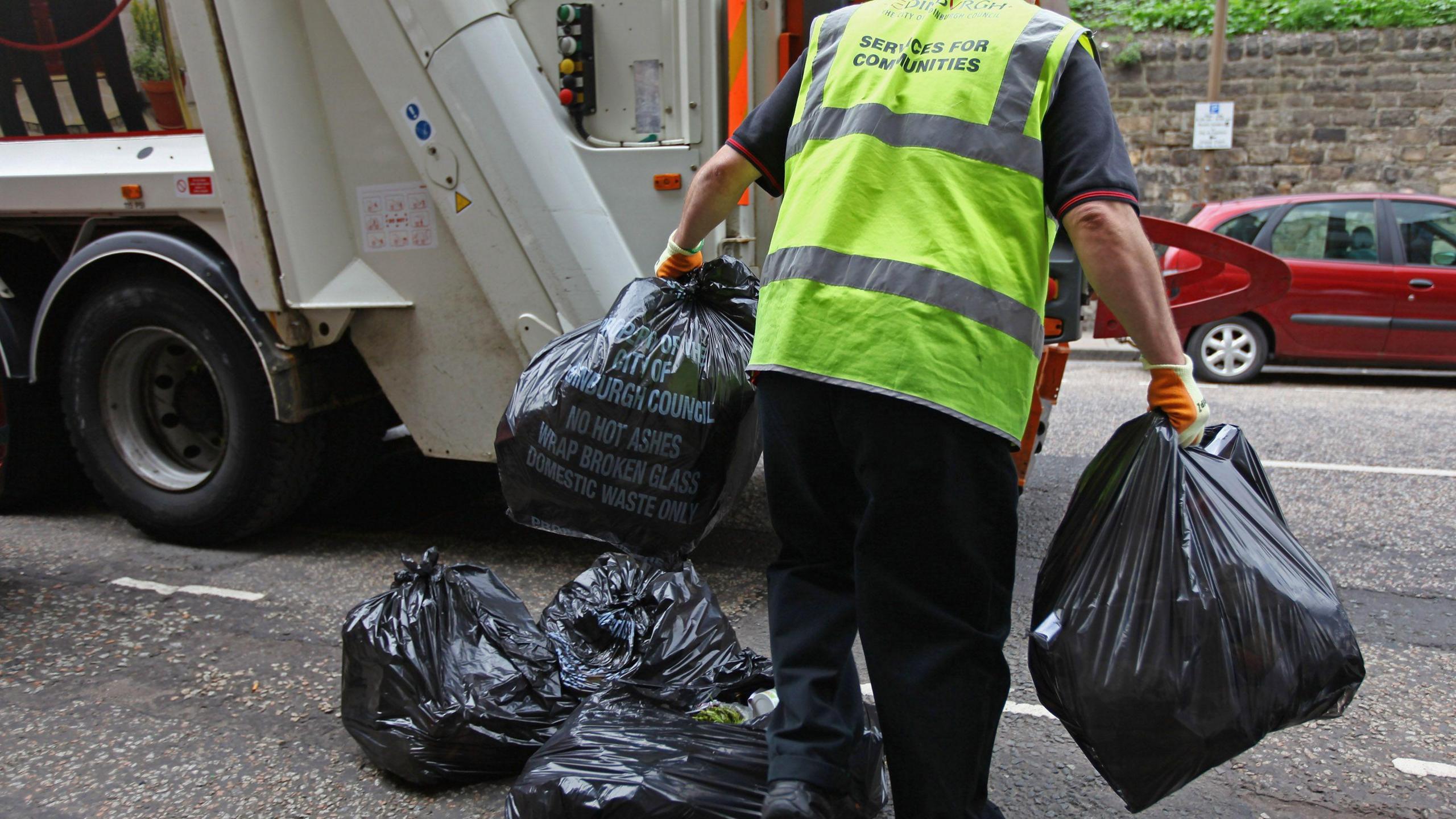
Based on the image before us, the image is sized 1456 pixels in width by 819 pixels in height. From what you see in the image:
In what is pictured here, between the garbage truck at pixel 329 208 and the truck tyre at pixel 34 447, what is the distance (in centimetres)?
25

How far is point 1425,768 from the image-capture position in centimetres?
238

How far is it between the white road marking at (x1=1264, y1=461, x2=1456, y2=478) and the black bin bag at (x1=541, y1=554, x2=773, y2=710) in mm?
3742

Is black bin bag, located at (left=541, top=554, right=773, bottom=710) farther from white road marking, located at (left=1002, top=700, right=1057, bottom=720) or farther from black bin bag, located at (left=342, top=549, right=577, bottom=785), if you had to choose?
white road marking, located at (left=1002, top=700, right=1057, bottom=720)

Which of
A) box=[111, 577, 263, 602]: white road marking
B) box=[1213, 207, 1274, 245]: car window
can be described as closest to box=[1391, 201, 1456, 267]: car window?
box=[1213, 207, 1274, 245]: car window

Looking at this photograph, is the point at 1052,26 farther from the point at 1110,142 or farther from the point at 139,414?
the point at 139,414

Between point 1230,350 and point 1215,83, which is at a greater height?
point 1215,83

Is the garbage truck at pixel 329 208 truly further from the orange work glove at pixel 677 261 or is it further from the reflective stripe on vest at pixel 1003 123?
the reflective stripe on vest at pixel 1003 123

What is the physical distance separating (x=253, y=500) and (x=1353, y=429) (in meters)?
5.53

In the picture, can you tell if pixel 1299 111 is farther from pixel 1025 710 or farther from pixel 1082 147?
pixel 1082 147

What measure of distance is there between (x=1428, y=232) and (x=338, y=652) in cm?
780

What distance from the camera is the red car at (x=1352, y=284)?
768cm

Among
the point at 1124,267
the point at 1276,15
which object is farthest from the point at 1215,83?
the point at 1124,267

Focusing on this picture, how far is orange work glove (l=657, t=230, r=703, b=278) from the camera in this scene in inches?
94.0

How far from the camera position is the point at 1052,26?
1.73m
